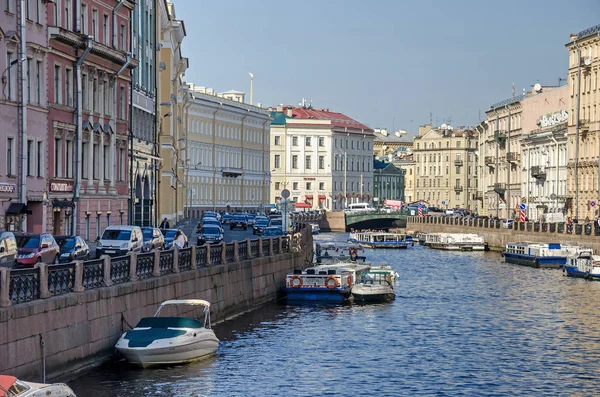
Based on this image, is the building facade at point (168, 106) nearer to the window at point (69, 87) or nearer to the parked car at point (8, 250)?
the window at point (69, 87)

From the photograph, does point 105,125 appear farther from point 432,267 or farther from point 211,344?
point 432,267

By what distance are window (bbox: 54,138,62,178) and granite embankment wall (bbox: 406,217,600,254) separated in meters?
40.8

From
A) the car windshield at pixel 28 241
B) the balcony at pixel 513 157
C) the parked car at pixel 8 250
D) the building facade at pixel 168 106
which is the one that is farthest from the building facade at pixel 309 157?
the parked car at pixel 8 250

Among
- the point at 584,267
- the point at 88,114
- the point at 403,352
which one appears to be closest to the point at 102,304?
the point at 403,352

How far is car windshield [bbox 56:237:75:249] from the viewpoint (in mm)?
40412

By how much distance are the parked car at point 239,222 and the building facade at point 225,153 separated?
1540 centimetres

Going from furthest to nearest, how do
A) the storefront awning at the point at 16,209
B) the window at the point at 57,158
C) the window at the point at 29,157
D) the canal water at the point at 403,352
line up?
the window at the point at 57,158, the window at the point at 29,157, the storefront awning at the point at 16,209, the canal water at the point at 403,352

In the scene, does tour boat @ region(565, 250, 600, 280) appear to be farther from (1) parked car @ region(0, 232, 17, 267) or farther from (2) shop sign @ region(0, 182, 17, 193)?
(1) parked car @ region(0, 232, 17, 267)

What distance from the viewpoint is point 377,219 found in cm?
15512

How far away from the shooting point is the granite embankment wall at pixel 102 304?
26.7 m

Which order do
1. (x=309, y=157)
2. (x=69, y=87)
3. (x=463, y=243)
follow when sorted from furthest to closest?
(x=309, y=157) → (x=463, y=243) → (x=69, y=87)

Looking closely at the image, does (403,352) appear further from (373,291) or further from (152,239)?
(152,239)

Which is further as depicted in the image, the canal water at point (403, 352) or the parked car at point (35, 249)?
the parked car at point (35, 249)

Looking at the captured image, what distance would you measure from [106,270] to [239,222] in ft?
235
